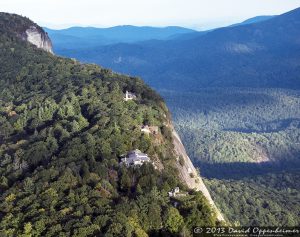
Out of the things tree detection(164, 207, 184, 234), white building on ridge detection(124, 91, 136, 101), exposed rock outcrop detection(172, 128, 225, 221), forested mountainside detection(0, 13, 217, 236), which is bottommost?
exposed rock outcrop detection(172, 128, 225, 221)

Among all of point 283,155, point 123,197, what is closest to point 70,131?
point 123,197

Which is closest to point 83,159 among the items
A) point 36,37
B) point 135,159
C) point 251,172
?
point 135,159

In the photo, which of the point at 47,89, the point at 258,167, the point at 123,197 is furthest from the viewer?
the point at 258,167

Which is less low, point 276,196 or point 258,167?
point 276,196

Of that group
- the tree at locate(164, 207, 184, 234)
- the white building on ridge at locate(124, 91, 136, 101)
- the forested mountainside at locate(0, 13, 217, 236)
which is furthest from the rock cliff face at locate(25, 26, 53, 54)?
the tree at locate(164, 207, 184, 234)

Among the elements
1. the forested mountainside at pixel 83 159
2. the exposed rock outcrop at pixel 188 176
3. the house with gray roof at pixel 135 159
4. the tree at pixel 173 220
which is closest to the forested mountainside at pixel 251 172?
the exposed rock outcrop at pixel 188 176

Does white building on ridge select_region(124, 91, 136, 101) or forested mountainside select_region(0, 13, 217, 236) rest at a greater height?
white building on ridge select_region(124, 91, 136, 101)

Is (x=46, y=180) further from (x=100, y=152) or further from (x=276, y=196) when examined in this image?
(x=276, y=196)

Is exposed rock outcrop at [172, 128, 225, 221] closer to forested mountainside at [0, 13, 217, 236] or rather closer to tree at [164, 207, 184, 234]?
forested mountainside at [0, 13, 217, 236]
